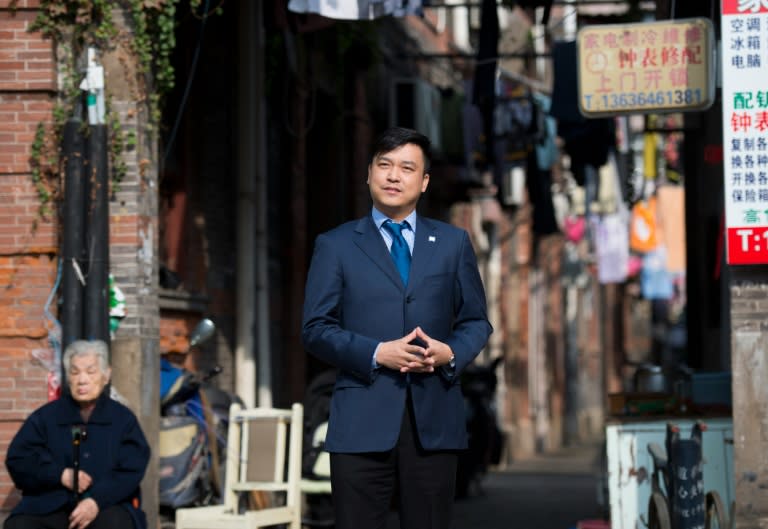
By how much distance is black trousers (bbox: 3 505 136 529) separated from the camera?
861cm

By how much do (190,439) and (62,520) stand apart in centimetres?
324

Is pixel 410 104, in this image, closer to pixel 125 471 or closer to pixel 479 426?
pixel 479 426

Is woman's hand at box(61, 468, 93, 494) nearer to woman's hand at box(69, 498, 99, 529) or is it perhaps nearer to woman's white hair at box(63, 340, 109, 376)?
woman's hand at box(69, 498, 99, 529)

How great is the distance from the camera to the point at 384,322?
5.74m

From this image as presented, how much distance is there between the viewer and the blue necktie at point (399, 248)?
231 inches

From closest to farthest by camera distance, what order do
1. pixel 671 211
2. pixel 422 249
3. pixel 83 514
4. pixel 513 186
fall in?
pixel 422 249, pixel 83 514, pixel 513 186, pixel 671 211

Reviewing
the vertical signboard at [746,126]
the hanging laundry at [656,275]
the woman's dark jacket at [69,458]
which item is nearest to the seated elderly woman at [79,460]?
the woman's dark jacket at [69,458]

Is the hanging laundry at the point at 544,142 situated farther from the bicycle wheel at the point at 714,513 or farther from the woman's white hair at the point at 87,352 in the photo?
the woman's white hair at the point at 87,352

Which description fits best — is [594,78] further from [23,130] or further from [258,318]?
[258,318]

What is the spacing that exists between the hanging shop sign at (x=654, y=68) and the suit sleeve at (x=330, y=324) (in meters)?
5.65

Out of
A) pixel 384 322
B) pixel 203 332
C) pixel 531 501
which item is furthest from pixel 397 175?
pixel 531 501

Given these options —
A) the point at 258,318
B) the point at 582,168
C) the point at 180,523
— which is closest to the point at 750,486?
the point at 180,523

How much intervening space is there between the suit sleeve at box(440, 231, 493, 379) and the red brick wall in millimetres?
5646

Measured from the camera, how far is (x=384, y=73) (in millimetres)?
22094
